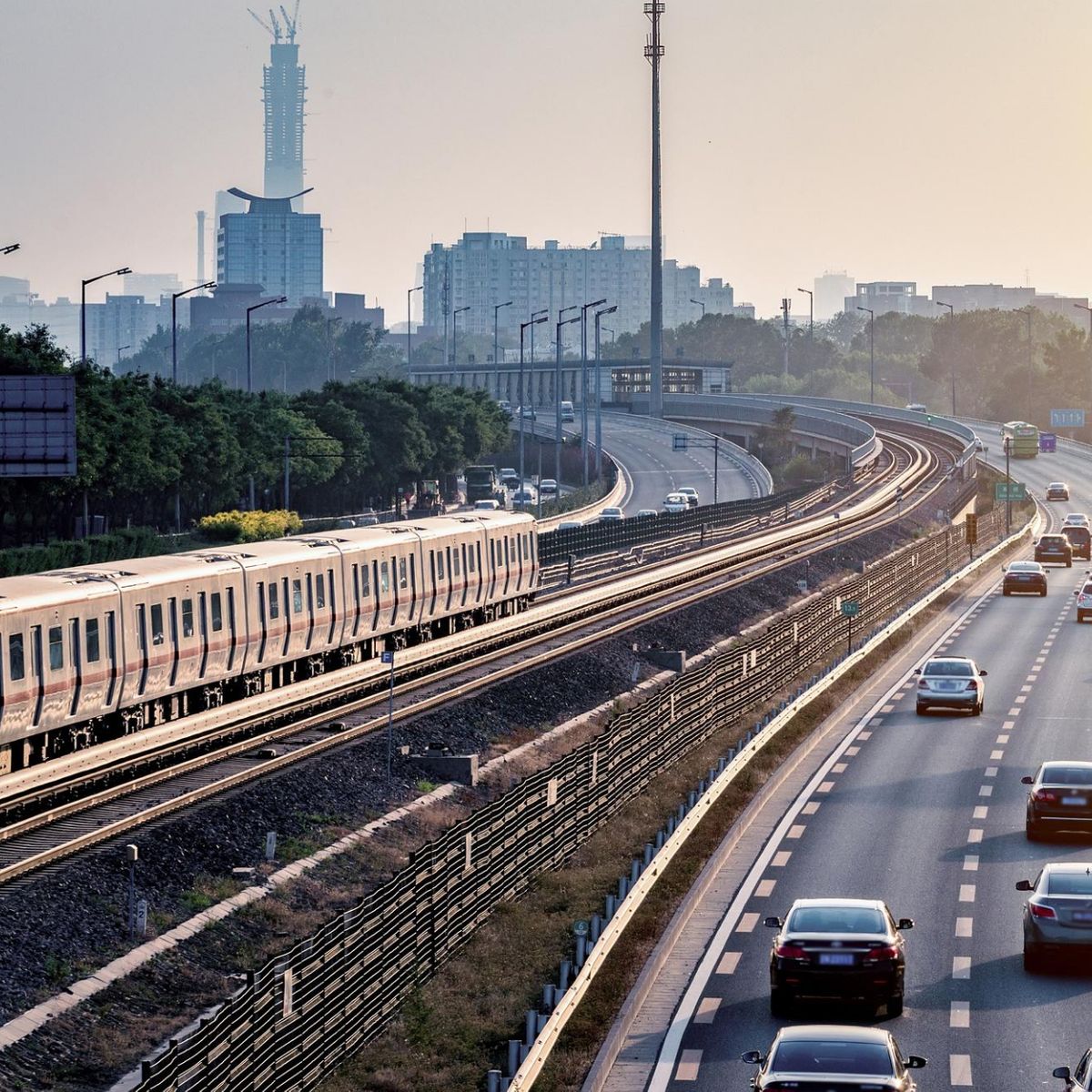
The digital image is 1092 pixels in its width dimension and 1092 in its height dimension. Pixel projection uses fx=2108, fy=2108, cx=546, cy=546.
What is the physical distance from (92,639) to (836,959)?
45.5 ft

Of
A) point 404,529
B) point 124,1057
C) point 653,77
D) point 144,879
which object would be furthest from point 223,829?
point 653,77

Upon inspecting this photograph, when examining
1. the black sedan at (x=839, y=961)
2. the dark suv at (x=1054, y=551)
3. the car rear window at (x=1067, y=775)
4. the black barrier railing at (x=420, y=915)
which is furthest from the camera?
the dark suv at (x=1054, y=551)

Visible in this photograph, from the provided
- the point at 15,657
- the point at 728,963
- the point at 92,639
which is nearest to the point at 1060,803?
the point at 728,963

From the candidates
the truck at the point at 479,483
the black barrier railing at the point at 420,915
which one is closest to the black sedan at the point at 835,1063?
the black barrier railing at the point at 420,915

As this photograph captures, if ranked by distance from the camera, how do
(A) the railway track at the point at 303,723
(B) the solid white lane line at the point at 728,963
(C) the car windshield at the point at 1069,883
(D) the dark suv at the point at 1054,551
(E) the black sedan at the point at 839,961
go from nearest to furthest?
(E) the black sedan at the point at 839,961, (C) the car windshield at the point at 1069,883, (B) the solid white lane line at the point at 728,963, (A) the railway track at the point at 303,723, (D) the dark suv at the point at 1054,551

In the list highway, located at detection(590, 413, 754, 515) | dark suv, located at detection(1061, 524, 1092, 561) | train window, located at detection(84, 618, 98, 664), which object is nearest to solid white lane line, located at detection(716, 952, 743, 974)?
train window, located at detection(84, 618, 98, 664)

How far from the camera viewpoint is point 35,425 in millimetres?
52031

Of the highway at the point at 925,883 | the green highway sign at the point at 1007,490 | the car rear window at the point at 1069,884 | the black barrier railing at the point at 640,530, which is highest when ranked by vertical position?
the green highway sign at the point at 1007,490

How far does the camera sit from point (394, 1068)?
22125mm

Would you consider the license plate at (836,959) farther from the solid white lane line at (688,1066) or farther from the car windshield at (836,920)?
the solid white lane line at (688,1066)

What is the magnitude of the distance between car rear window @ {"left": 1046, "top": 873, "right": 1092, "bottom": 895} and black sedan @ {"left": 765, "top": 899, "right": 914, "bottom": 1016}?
2875mm

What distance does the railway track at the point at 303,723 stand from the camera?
30.5 metres

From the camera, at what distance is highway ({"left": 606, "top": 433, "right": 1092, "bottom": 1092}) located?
24156 millimetres

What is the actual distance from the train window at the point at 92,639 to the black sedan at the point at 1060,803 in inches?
640
